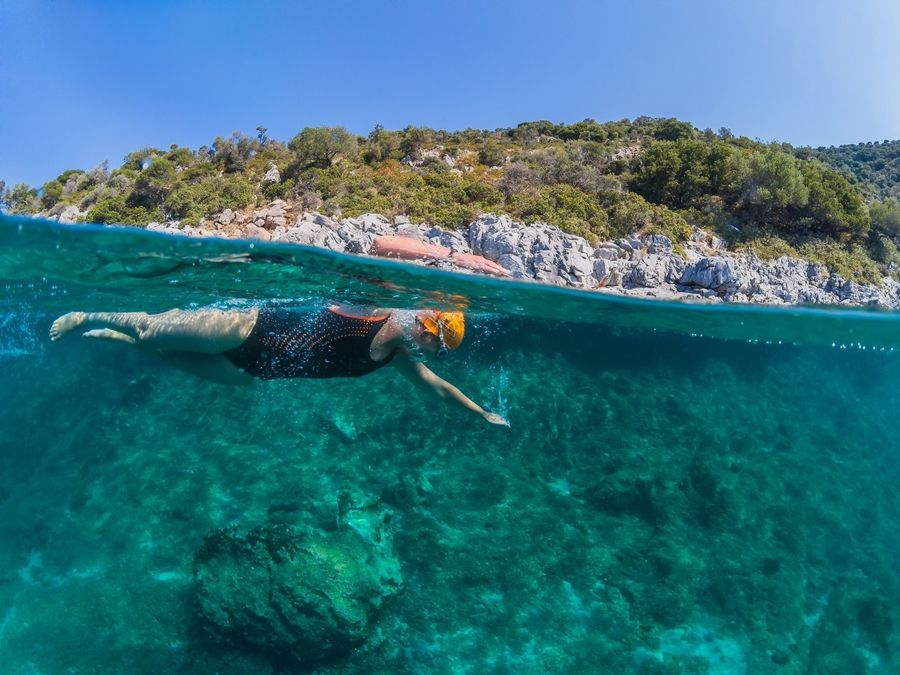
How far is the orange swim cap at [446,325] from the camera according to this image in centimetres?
497

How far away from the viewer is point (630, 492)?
11070mm

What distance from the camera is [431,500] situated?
410 inches

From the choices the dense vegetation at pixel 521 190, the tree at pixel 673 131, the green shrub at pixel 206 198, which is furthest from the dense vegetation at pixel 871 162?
the green shrub at pixel 206 198

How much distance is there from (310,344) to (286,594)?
14.0ft

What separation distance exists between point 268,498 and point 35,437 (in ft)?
25.2

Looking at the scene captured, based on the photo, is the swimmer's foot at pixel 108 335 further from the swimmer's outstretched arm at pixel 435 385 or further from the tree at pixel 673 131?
the tree at pixel 673 131

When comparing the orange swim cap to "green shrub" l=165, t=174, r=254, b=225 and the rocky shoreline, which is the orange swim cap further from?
"green shrub" l=165, t=174, r=254, b=225

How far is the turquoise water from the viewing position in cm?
823

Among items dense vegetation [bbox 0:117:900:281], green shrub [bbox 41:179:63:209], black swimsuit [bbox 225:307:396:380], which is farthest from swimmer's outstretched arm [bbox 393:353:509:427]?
green shrub [bbox 41:179:63:209]

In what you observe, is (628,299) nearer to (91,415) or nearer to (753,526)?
(753,526)

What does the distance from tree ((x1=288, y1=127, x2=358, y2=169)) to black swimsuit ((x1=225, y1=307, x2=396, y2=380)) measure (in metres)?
30.9

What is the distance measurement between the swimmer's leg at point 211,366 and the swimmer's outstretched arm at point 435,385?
188 cm

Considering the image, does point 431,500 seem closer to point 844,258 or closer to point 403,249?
point 403,249

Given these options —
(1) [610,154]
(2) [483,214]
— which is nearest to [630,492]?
(2) [483,214]
